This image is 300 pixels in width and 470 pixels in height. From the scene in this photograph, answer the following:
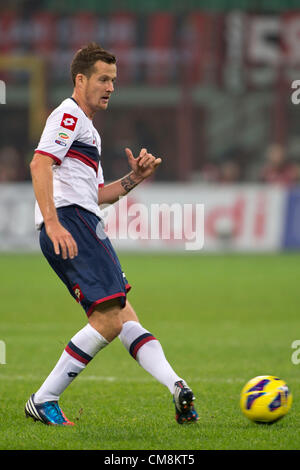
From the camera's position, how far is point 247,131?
97.2ft

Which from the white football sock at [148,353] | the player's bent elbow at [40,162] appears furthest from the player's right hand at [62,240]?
the white football sock at [148,353]

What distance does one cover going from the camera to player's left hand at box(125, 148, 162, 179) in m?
5.18

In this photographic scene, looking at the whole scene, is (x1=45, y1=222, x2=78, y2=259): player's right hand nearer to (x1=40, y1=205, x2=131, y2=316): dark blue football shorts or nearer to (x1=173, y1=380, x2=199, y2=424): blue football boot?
(x1=40, y1=205, x2=131, y2=316): dark blue football shorts

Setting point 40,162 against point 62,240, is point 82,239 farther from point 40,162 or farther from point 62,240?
point 40,162

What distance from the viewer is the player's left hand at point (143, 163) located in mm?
5184

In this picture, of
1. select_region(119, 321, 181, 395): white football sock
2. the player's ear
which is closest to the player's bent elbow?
the player's ear

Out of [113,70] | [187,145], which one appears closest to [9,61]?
[187,145]

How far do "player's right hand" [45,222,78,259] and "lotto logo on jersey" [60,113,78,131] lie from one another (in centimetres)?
55

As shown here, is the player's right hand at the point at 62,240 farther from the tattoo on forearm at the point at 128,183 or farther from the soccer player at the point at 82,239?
the tattoo on forearm at the point at 128,183

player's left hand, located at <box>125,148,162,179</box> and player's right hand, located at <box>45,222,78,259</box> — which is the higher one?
player's left hand, located at <box>125,148,162,179</box>

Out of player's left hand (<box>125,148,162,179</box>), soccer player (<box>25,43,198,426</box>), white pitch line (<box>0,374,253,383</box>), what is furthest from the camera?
white pitch line (<box>0,374,253,383</box>)

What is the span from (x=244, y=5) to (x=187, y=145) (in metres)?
4.74

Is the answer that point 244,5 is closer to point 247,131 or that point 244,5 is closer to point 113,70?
point 247,131

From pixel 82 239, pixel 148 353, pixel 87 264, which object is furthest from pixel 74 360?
pixel 82 239
